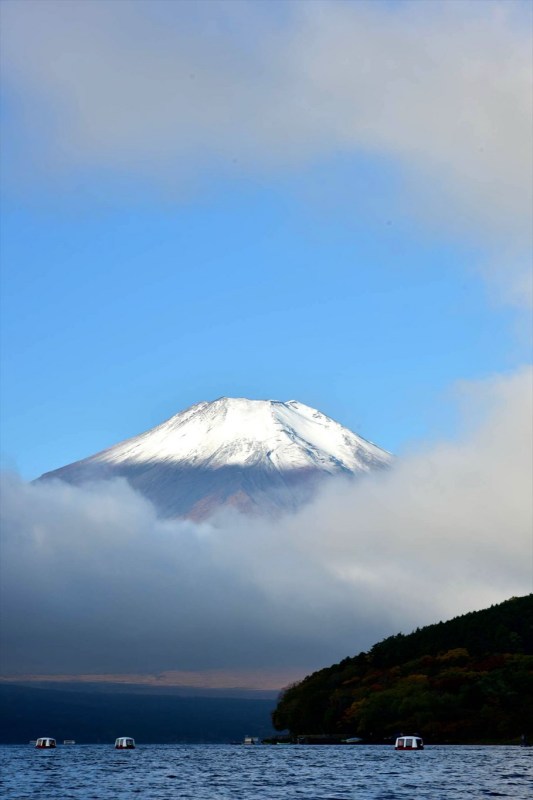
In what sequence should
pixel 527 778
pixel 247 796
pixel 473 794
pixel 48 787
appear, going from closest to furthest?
pixel 473 794, pixel 247 796, pixel 527 778, pixel 48 787

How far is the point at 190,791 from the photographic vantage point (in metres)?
140

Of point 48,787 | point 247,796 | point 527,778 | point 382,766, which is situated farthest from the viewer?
point 382,766

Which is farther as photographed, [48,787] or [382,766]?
[382,766]

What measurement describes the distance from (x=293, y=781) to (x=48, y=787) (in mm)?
30107

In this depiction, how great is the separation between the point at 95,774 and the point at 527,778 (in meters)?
74.4

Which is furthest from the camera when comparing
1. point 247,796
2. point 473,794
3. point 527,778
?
point 527,778

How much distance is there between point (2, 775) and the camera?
184875 mm

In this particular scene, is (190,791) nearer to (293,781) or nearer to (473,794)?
(293,781)

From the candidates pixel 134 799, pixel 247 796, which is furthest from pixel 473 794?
pixel 134 799

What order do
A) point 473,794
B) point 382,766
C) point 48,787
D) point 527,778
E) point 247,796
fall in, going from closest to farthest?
point 473,794
point 247,796
point 527,778
point 48,787
point 382,766

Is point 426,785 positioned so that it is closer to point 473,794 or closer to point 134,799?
point 473,794

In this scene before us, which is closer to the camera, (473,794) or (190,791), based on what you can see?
(473,794)

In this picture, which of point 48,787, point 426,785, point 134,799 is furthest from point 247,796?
point 48,787

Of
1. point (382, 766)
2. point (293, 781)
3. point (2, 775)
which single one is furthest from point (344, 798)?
point (2, 775)
